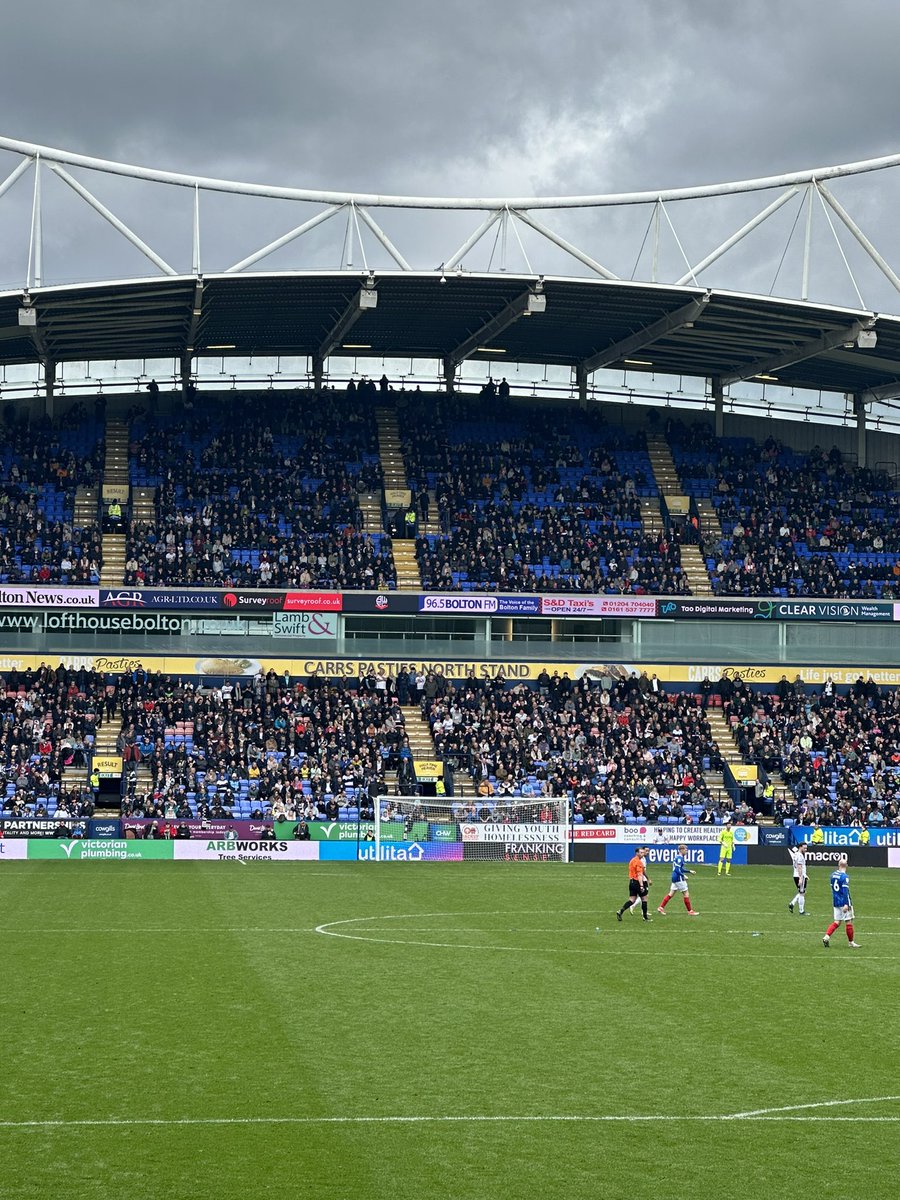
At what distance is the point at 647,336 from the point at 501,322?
263 inches

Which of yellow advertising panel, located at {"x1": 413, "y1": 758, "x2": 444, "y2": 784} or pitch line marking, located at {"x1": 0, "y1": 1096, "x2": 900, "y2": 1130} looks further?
yellow advertising panel, located at {"x1": 413, "y1": 758, "x2": 444, "y2": 784}

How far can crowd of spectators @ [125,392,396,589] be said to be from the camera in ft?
211

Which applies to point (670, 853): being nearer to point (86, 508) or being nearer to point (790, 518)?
point (790, 518)

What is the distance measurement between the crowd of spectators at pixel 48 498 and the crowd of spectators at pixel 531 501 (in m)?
14.6

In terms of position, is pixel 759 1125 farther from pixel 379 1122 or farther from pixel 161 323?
pixel 161 323

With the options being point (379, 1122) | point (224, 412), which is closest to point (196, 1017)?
point (379, 1122)

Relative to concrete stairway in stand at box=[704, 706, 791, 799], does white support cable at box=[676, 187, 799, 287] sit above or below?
above

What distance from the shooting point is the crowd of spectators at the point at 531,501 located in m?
66.5

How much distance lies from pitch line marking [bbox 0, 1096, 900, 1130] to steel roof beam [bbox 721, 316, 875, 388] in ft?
168

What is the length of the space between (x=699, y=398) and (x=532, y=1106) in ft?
217

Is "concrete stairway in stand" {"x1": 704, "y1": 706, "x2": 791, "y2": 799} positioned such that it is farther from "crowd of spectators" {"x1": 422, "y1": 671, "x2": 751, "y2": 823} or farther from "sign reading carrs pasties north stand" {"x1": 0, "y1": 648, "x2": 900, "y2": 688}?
"sign reading carrs pasties north stand" {"x1": 0, "y1": 648, "x2": 900, "y2": 688}

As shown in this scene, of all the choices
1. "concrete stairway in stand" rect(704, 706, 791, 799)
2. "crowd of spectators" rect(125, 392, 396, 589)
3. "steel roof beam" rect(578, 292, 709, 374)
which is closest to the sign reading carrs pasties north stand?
"concrete stairway in stand" rect(704, 706, 791, 799)

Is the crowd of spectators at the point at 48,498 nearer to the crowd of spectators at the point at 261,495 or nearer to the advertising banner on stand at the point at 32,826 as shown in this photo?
the crowd of spectators at the point at 261,495

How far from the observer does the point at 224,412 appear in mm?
72688
